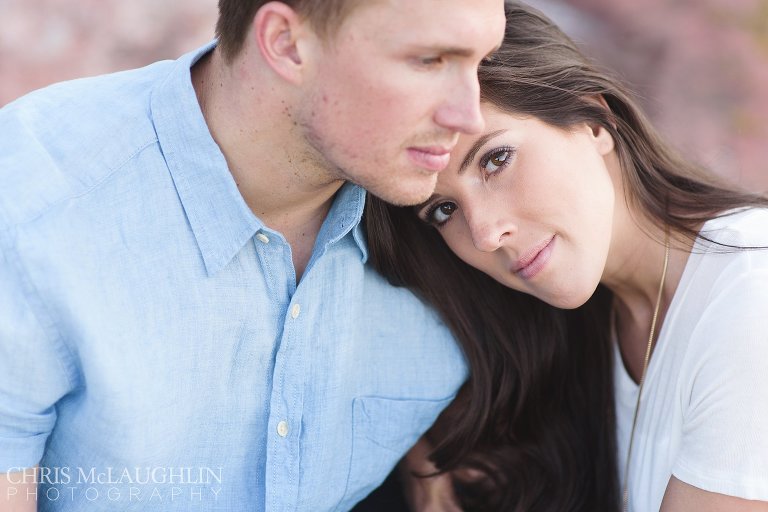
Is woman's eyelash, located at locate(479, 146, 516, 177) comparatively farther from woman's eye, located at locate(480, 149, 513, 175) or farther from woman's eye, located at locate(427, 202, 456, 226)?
woman's eye, located at locate(427, 202, 456, 226)

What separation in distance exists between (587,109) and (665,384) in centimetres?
56

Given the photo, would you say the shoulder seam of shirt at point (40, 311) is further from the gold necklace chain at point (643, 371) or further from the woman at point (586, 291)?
the gold necklace chain at point (643, 371)

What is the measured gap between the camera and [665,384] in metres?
1.75

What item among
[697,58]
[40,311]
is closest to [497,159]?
[40,311]

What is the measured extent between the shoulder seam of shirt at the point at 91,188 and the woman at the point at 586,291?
1.56ft

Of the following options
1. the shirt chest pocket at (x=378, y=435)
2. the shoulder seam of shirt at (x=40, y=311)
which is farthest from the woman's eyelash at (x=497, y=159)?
the shoulder seam of shirt at (x=40, y=311)

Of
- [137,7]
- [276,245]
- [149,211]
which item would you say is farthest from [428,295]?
[137,7]

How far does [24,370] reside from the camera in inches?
54.2

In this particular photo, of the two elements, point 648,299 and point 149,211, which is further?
point 648,299

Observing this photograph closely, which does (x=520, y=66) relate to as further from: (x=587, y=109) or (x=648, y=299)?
(x=648, y=299)

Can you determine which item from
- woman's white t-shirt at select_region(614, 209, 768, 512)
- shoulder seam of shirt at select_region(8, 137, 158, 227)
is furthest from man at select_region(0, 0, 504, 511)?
woman's white t-shirt at select_region(614, 209, 768, 512)

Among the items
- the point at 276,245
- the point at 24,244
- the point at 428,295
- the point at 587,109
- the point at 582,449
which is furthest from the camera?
the point at 582,449

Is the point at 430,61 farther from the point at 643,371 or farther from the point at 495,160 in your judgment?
the point at 643,371

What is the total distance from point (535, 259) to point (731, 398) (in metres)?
0.42
